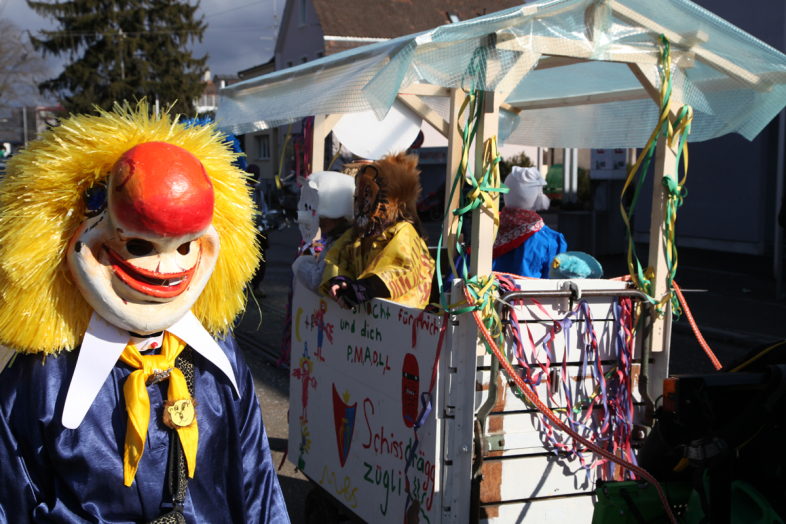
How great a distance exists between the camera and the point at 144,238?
1493 mm

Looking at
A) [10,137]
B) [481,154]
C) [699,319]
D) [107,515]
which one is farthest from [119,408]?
[10,137]

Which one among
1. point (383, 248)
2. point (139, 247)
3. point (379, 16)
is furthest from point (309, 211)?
point (379, 16)

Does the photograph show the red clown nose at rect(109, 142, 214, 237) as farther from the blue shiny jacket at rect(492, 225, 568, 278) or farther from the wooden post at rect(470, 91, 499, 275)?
the blue shiny jacket at rect(492, 225, 568, 278)

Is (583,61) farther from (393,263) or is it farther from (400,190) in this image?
(393,263)

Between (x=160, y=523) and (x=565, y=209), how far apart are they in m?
12.6

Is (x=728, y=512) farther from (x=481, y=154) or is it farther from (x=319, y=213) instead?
(x=319, y=213)

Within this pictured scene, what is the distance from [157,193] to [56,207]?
0.26 m

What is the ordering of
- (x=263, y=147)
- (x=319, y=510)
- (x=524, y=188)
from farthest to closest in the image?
(x=263, y=147) → (x=524, y=188) → (x=319, y=510)

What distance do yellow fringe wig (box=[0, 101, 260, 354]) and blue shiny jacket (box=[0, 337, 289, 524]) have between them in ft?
0.28

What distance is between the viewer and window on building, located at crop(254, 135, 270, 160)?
33.9 metres

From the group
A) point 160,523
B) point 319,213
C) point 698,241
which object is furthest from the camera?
point 698,241

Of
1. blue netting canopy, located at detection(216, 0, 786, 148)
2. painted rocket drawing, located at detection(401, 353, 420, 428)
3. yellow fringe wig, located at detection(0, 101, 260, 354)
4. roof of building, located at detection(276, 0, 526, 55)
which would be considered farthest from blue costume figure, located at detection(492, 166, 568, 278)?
roof of building, located at detection(276, 0, 526, 55)

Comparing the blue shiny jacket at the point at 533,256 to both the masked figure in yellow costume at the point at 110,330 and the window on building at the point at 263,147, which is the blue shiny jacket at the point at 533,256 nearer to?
the masked figure in yellow costume at the point at 110,330

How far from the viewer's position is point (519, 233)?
13.1ft
